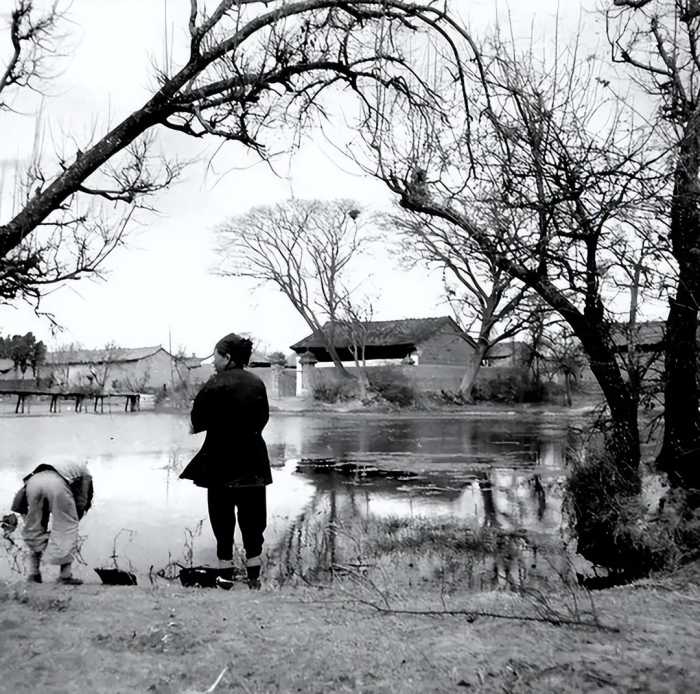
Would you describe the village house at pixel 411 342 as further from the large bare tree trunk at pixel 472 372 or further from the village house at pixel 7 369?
the village house at pixel 7 369

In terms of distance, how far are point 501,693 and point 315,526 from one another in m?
5.21

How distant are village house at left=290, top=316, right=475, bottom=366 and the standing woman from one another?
136ft

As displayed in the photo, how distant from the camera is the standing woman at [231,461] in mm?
5277

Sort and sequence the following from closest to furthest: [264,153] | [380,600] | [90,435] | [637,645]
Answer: [637,645], [380,600], [264,153], [90,435]

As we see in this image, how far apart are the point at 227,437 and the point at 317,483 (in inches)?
229

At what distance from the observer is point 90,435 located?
1992 cm

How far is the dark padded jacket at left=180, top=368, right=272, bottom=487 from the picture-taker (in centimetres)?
528

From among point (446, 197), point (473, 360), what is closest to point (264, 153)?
point (446, 197)

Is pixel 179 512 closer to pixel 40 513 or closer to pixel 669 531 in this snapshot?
pixel 40 513

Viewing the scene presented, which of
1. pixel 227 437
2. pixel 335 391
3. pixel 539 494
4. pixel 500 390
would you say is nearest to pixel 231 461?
pixel 227 437

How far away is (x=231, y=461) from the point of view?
529cm

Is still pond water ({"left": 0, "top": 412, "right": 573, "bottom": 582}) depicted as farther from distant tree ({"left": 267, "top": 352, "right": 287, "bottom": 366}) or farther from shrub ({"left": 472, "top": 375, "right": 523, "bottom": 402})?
distant tree ({"left": 267, "top": 352, "right": 287, "bottom": 366})

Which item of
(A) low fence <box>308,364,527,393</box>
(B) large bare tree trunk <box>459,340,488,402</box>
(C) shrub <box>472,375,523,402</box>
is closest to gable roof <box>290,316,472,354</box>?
(A) low fence <box>308,364,527,393</box>

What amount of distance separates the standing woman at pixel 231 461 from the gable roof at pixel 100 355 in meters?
83.2
